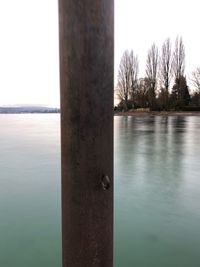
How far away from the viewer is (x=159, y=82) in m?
29.9

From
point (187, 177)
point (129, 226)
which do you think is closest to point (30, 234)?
point (129, 226)

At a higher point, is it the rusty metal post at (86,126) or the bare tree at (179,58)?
the bare tree at (179,58)

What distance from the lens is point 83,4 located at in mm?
595

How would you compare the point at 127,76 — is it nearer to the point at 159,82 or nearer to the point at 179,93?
the point at 159,82

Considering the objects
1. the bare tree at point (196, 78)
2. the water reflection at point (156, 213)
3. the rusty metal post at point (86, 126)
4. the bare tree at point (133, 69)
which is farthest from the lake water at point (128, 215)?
the bare tree at point (133, 69)

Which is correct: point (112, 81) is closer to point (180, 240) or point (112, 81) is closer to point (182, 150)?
point (180, 240)

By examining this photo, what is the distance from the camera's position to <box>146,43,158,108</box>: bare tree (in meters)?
29.9

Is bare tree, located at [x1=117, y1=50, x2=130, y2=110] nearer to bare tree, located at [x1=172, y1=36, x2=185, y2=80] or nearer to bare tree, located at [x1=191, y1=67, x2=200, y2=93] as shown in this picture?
bare tree, located at [x1=172, y1=36, x2=185, y2=80]

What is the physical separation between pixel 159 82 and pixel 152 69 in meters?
2.16

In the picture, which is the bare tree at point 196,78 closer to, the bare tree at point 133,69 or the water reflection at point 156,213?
the bare tree at point 133,69

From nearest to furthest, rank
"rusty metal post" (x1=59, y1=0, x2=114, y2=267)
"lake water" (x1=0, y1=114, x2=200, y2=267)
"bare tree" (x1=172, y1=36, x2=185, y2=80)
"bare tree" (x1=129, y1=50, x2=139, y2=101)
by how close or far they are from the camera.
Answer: "rusty metal post" (x1=59, y1=0, x2=114, y2=267), "lake water" (x1=0, y1=114, x2=200, y2=267), "bare tree" (x1=172, y1=36, x2=185, y2=80), "bare tree" (x1=129, y1=50, x2=139, y2=101)

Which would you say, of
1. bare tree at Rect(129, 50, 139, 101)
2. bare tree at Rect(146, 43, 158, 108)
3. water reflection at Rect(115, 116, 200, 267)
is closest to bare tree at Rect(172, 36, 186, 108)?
bare tree at Rect(146, 43, 158, 108)

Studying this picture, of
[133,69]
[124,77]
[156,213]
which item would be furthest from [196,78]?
[156,213]

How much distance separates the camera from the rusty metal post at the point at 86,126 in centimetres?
61
